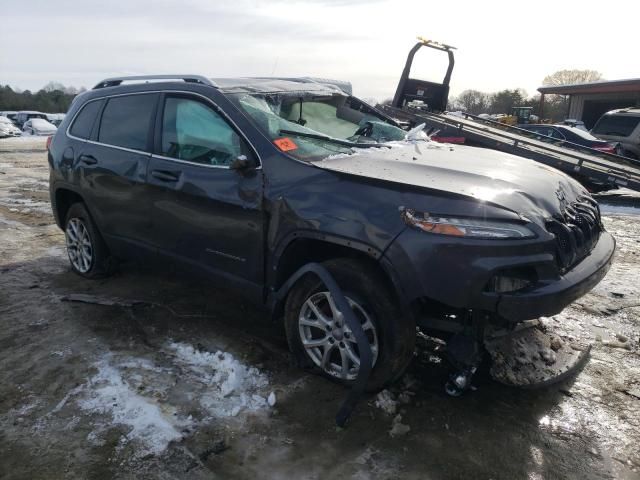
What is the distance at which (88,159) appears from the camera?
468 cm

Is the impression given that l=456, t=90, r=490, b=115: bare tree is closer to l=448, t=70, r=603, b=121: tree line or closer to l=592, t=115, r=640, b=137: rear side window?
l=448, t=70, r=603, b=121: tree line

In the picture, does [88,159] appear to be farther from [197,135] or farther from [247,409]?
[247,409]

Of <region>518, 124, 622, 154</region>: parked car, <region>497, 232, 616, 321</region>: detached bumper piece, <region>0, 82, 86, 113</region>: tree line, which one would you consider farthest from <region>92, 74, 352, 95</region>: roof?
<region>0, 82, 86, 113</region>: tree line

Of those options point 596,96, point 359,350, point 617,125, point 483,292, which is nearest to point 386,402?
point 359,350

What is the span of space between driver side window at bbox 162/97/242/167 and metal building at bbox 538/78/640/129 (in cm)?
3107

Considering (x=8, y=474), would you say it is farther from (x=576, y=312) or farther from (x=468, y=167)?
(x=576, y=312)

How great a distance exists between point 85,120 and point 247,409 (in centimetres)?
337

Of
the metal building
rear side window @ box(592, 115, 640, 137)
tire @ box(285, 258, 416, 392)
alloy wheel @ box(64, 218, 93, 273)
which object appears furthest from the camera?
the metal building

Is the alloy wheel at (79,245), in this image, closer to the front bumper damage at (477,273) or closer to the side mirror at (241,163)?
the side mirror at (241,163)

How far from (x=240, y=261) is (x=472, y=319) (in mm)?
1563

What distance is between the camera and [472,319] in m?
2.81

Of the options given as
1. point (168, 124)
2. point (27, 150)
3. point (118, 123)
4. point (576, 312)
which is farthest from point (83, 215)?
point (27, 150)

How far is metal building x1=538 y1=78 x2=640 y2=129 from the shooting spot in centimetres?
2919

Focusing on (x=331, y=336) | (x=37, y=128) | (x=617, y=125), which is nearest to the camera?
(x=331, y=336)
